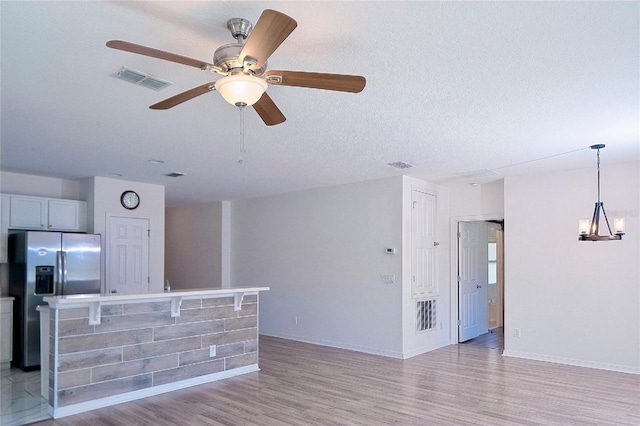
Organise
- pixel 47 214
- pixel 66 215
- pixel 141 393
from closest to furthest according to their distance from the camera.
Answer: pixel 141 393
pixel 47 214
pixel 66 215

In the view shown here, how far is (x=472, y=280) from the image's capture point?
8.02 meters

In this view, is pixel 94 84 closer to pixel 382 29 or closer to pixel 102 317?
pixel 382 29

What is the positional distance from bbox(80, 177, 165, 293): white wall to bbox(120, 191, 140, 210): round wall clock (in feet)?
0.16

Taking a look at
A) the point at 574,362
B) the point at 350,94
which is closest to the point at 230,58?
the point at 350,94

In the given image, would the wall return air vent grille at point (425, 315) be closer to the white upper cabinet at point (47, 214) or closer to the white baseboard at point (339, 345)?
→ the white baseboard at point (339, 345)

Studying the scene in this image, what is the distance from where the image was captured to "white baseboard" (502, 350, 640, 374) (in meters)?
5.56

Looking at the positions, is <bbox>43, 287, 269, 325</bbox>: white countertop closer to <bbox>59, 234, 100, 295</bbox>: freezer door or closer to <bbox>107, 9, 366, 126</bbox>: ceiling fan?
<bbox>59, 234, 100, 295</bbox>: freezer door

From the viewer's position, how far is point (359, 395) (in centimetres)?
470

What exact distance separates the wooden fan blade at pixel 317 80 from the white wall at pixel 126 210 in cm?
508

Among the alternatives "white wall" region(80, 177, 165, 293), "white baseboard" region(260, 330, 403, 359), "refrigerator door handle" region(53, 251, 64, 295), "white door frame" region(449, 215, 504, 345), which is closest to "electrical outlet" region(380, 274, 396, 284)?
"white baseboard" region(260, 330, 403, 359)

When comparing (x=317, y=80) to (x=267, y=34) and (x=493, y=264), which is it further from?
(x=493, y=264)

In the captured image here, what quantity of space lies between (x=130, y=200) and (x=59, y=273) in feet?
5.12

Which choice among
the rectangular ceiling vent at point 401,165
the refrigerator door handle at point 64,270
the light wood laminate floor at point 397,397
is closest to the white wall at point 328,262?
the rectangular ceiling vent at point 401,165

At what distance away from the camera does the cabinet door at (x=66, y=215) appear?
6391 mm
